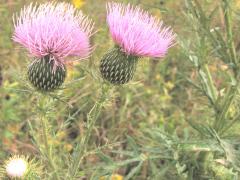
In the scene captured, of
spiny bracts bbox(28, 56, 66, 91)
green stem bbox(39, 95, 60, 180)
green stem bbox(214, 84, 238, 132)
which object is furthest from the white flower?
green stem bbox(214, 84, 238, 132)

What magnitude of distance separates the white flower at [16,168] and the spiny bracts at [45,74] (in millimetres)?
308

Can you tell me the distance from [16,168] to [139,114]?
5.60 feet

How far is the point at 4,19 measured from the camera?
4.00 meters

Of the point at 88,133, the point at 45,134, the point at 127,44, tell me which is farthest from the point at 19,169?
the point at 127,44

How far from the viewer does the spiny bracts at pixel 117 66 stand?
205cm

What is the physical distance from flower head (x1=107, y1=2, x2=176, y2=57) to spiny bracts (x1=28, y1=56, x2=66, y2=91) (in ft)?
0.91

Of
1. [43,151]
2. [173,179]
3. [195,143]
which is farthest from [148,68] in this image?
[43,151]

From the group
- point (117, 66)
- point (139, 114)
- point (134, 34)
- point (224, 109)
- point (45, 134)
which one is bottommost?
point (139, 114)

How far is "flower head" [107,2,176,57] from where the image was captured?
207 centimetres

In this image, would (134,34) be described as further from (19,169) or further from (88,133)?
(19,169)

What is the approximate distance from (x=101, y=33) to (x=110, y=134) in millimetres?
803

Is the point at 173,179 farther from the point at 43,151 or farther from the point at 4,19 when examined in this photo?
the point at 4,19

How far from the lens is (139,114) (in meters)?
3.55

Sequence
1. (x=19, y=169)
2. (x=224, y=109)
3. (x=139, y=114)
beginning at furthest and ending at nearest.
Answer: (x=139, y=114)
(x=224, y=109)
(x=19, y=169)
